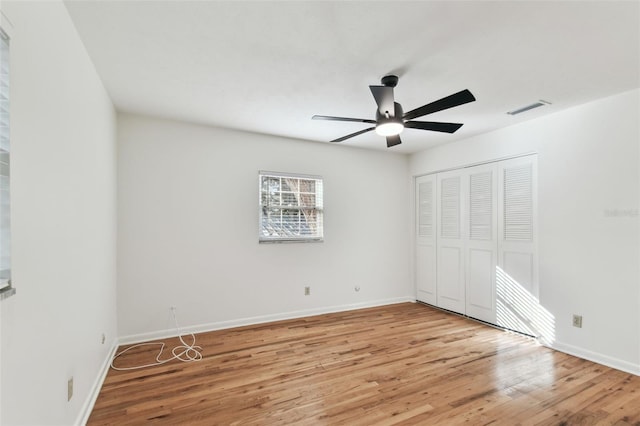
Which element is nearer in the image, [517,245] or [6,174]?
[6,174]

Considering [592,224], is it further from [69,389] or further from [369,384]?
[69,389]

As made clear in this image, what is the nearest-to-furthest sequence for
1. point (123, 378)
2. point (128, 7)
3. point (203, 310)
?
point (128, 7) → point (123, 378) → point (203, 310)

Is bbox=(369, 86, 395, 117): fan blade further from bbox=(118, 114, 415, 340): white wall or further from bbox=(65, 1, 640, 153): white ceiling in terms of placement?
bbox=(118, 114, 415, 340): white wall

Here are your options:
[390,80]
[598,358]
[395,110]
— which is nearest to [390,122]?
[395,110]

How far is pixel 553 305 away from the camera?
332cm

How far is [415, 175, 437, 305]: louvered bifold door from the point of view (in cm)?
493

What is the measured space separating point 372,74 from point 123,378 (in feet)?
10.7

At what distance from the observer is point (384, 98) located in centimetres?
231

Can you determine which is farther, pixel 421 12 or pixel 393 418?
pixel 393 418

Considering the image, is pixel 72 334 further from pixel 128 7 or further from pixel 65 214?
pixel 128 7

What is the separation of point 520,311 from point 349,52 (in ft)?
11.5

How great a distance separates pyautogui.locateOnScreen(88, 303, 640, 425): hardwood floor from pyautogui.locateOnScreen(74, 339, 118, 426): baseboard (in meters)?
0.05

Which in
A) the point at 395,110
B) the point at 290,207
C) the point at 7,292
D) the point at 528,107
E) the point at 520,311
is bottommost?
the point at 520,311

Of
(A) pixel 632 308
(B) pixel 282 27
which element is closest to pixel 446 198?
(A) pixel 632 308
